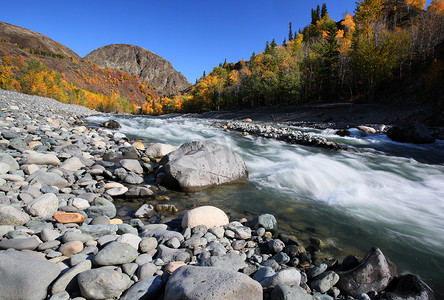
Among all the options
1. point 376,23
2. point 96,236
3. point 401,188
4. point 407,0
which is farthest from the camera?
point 407,0

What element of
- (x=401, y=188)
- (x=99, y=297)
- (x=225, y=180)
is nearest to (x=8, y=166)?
(x=99, y=297)

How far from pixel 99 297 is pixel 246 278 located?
42.8 inches

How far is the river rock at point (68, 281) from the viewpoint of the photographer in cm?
161

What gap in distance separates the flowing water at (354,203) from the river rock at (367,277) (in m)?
0.54

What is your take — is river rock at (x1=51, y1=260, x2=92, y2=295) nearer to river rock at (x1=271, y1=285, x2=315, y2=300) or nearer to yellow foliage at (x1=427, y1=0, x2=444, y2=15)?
river rock at (x1=271, y1=285, x2=315, y2=300)

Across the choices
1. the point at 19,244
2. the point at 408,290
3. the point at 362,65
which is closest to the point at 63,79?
the point at 362,65

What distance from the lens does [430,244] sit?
10.3ft

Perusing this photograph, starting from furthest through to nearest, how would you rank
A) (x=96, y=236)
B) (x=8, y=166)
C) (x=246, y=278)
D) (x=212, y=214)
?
(x=8, y=166) → (x=212, y=214) → (x=96, y=236) → (x=246, y=278)

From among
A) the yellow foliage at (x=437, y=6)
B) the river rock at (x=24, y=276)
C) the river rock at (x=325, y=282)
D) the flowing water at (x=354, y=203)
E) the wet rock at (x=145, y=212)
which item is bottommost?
the flowing water at (x=354, y=203)

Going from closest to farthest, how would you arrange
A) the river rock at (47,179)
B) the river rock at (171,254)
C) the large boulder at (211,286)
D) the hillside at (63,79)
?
the large boulder at (211,286)
the river rock at (171,254)
the river rock at (47,179)
the hillside at (63,79)

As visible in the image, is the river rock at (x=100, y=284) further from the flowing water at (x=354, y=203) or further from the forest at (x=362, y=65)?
the forest at (x=362, y=65)

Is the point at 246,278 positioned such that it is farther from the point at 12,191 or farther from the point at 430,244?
the point at 12,191

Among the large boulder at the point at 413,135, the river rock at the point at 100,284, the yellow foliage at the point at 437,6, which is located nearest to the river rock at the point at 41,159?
the river rock at the point at 100,284

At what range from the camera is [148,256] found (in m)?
2.15
